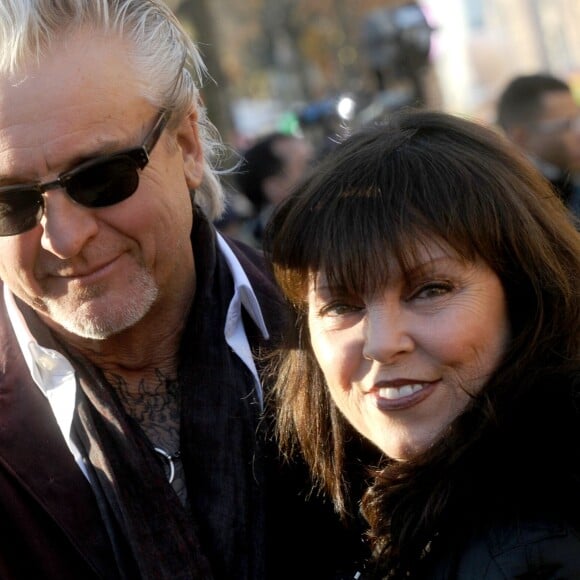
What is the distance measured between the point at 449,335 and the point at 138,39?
125 centimetres

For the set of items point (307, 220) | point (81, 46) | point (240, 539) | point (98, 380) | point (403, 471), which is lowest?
point (240, 539)

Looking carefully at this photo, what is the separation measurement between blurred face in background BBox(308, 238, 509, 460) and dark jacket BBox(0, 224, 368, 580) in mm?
415

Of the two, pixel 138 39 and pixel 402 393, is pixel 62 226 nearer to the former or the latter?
pixel 138 39

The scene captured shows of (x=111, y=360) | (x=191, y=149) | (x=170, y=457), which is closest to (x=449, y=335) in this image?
(x=170, y=457)

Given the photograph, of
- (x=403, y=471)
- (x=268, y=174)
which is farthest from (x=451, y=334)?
(x=268, y=174)

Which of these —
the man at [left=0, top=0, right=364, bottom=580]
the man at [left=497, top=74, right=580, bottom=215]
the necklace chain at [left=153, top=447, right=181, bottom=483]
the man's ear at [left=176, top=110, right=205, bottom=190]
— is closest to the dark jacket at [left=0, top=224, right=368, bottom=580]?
the man at [left=0, top=0, right=364, bottom=580]

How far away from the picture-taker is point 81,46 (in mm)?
2502

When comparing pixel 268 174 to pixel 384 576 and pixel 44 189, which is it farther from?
pixel 384 576

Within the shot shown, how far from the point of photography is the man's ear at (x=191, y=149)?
9.20ft

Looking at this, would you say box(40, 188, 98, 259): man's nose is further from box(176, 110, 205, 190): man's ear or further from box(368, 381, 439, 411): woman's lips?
box(368, 381, 439, 411): woman's lips

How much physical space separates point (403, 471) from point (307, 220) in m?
0.53

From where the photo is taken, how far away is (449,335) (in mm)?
1899

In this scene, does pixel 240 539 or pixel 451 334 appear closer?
pixel 451 334

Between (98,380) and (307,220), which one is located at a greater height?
(307,220)
